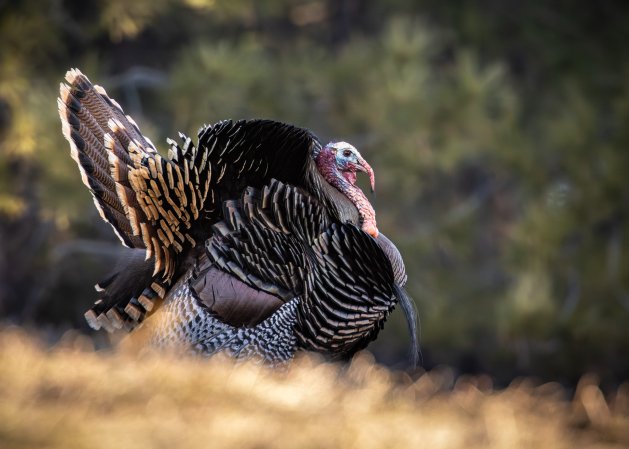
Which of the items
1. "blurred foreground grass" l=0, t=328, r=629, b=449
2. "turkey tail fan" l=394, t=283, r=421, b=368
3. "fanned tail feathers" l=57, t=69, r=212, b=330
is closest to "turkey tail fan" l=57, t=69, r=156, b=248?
"fanned tail feathers" l=57, t=69, r=212, b=330

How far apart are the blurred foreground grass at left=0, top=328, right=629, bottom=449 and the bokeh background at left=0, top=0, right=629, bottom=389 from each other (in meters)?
5.59

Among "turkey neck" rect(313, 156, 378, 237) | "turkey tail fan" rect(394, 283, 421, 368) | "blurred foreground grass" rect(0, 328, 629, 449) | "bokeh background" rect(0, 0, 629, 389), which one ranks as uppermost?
"blurred foreground grass" rect(0, 328, 629, 449)

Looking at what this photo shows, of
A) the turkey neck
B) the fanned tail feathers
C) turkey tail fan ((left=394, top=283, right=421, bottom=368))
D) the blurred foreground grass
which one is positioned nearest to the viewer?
the blurred foreground grass

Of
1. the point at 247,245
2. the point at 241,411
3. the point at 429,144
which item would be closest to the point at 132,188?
the point at 247,245

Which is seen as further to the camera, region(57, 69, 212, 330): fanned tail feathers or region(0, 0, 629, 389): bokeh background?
region(0, 0, 629, 389): bokeh background

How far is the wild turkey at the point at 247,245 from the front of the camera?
4.11 meters

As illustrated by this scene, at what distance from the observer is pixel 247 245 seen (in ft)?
13.8

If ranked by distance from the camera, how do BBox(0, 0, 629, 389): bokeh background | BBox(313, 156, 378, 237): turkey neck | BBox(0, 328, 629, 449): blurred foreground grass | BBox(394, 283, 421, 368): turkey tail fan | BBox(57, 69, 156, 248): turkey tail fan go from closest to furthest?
BBox(0, 328, 629, 449): blurred foreground grass
BBox(394, 283, 421, 368): turkey tail fan
BBox(313, 156, 378, 237): turkey neck
BBox(57, 69, 156, 248): turkey tail fan
BBox(0, 0, 629, 389): bokeh background

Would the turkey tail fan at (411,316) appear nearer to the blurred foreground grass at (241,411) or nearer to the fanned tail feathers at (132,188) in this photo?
the fanned tail feathers at (132,188)

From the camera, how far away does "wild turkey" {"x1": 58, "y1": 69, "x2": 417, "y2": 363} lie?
13.5 feet

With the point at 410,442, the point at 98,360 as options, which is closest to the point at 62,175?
the point at 98,360

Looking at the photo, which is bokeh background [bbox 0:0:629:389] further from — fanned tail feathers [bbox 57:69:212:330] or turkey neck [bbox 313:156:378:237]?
turkey neck [bbox 313:156:378:237]

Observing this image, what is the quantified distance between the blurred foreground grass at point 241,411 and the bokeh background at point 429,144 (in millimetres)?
Answer: 5595

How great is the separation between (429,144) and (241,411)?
24.5 feet
